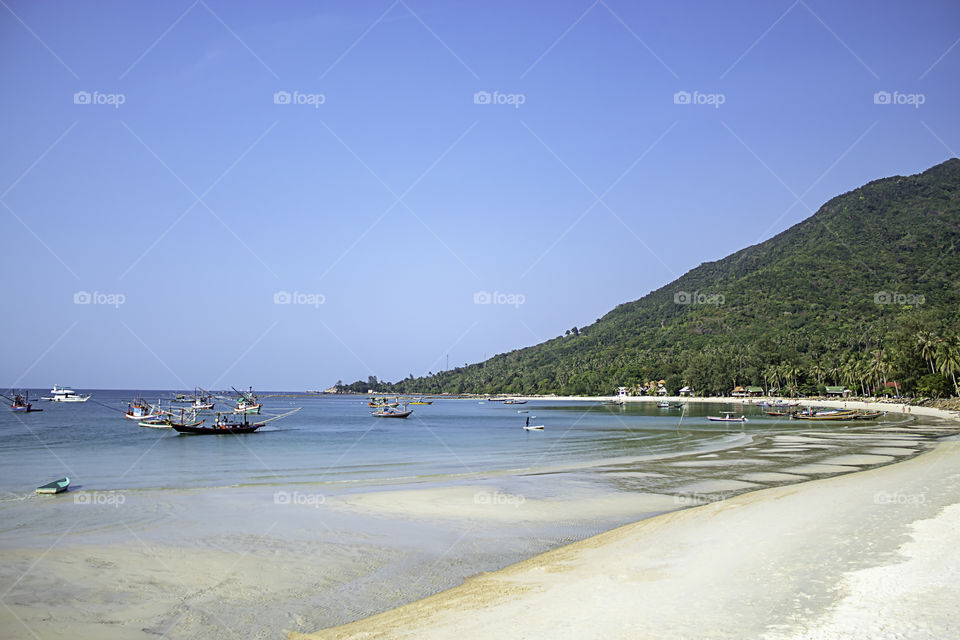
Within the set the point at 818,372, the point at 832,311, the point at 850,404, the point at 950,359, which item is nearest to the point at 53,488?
the point at 950,359

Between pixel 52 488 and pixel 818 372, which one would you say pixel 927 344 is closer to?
pixel 818 372

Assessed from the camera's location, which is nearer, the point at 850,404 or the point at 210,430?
the point at 210,430

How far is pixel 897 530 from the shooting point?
39.2 ft

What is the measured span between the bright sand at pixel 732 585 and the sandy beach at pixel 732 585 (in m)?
0.02

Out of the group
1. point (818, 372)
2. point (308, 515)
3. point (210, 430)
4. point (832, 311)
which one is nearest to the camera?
point (308, 515)

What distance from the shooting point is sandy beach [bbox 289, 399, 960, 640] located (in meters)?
7.33

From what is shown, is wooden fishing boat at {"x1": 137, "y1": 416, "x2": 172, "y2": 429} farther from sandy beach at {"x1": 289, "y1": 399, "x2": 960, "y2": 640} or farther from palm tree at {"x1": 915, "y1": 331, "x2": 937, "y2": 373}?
palm tree at {"x1": 915, "y1": 331, "x2": 937, "y2": 373}

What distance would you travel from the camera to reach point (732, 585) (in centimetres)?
902

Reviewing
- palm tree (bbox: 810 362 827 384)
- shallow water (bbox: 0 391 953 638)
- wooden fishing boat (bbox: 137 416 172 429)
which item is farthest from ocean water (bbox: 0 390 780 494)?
palm tree (bbox: 810 362 827 384)

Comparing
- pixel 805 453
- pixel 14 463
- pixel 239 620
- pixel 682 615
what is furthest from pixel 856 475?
pixel 14 463

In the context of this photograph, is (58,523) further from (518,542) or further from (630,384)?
(630,384)

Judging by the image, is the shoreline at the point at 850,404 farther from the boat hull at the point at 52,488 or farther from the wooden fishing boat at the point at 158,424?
the wooden fishing boat at the point at 158,424

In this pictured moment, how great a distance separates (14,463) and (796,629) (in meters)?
35.9

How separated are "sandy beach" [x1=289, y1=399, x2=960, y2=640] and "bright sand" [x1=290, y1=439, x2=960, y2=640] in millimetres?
24
